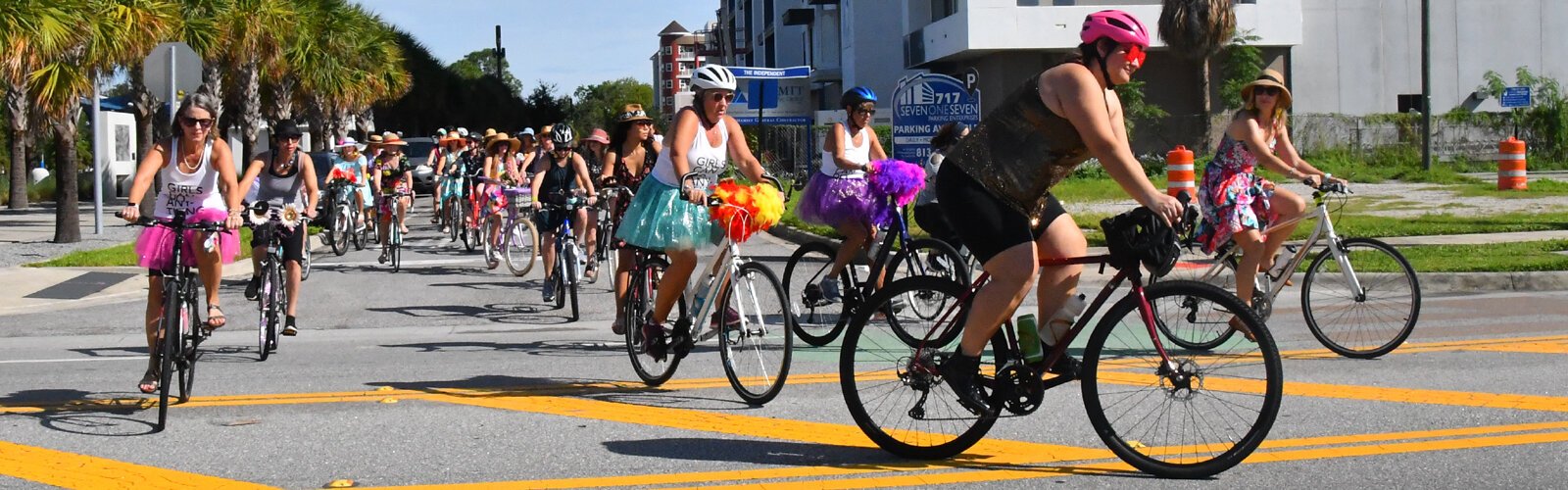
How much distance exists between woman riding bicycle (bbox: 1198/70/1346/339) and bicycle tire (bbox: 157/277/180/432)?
204 inches

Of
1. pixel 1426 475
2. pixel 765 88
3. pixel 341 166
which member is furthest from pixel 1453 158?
pixel 1426 475

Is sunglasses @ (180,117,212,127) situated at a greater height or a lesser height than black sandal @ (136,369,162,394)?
greater

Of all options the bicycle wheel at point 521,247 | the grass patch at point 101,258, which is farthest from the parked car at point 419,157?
the bicycle wheel at point 521,247

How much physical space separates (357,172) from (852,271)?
1266cm

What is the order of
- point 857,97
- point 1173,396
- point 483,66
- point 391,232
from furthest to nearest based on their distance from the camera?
point 483,66 → point 391,232 → point 857,97 → point 1173,396

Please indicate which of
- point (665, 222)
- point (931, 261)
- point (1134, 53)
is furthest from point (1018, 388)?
point (931, 261)

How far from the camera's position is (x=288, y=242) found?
1021 cm

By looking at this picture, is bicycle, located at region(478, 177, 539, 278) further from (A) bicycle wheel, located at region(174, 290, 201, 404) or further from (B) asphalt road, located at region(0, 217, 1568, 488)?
(A) bicycle wheel, located at region(174, 290, 201, 404)

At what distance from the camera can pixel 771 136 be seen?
5478 cm

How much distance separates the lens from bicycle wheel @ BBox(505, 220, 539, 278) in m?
15.9

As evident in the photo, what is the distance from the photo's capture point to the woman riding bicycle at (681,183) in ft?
25.7

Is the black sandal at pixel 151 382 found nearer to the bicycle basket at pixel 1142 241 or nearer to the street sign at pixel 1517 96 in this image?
the bicycle basket at pixel 1142 241

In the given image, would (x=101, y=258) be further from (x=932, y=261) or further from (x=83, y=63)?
(x=932, y=261)

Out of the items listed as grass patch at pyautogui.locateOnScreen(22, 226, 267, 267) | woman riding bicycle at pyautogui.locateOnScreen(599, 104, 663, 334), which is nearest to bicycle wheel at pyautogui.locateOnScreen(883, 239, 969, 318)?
woman riding bicycle at pyautogui.locateOnScreen(599, 104, 663, 334)
